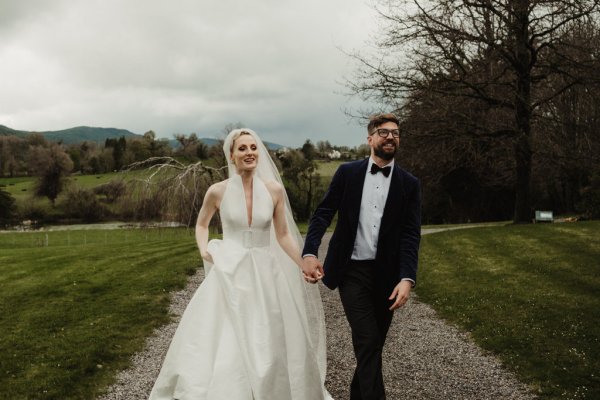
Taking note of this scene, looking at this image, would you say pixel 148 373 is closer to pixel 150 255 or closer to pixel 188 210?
pixel 150 255

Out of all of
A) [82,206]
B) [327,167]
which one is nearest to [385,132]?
[82,206]

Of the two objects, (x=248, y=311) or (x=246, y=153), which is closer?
(x=248, y=311)

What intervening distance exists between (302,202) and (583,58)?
97.7 ft

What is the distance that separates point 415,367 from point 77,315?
19.9ft

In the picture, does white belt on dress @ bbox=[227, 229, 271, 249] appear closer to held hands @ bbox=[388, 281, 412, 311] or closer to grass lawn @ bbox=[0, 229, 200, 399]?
held hands @ bbox=[388, 281, 412, 311]

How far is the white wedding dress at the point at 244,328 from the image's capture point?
4.19 meters

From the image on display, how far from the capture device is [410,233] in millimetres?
4168

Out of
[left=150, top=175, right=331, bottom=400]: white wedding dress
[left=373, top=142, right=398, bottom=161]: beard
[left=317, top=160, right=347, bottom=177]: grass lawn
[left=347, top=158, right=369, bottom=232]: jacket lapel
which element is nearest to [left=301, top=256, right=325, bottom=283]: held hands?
[left=347, top=158, right=369, bottom=232]: jacket lapel

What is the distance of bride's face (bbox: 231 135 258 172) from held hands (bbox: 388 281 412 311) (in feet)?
5.87

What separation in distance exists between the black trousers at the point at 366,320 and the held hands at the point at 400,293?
207mm

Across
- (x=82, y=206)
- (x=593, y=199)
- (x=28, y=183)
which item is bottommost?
(x=82, y=206)

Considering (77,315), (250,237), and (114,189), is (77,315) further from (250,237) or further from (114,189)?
(114,189)

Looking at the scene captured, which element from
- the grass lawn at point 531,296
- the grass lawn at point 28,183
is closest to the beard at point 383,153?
the grass lawn at point 531,296

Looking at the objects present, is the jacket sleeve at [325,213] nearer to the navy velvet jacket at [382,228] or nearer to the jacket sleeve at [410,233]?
the navy velvet jacket at [382,228]
